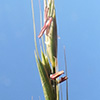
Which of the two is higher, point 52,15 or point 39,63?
point 52,15

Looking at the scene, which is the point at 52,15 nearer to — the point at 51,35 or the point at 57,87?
the point at 51,35

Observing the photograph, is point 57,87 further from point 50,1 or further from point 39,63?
point 50,1

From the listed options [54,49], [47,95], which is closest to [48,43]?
[54,49]

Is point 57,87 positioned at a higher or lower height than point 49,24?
lower

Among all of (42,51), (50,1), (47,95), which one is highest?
(50,1)

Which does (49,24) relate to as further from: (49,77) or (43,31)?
(49,77)

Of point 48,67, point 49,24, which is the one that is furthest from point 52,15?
point 48,67

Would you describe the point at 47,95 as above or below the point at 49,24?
below

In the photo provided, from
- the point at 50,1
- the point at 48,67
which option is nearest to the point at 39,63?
the point at 48,67
